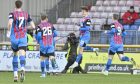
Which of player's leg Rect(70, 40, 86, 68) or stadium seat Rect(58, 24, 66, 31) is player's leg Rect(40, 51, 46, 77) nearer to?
player's leg Rect(70, 40, 86, 68)

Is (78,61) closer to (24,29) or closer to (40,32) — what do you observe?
(40,32)

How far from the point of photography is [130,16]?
2930cm

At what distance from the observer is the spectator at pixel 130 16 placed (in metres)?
29.3

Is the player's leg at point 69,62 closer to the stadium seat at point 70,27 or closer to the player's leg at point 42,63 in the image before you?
the player's leg at point 42,63

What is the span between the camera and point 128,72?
24.9m

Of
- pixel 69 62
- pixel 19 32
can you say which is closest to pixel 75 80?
pixel 19 32

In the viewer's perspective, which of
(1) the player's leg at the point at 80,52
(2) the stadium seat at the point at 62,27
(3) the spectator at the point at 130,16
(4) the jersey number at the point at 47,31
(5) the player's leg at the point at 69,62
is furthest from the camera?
(2) the stadium seat at the point at 62,27

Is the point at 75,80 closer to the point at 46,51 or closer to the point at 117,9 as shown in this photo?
the point at 46,51

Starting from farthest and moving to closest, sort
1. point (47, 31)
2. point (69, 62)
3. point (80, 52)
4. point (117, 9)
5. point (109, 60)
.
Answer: point (117, 9) < point (69, 62) < point (80, 52) < point (109, 60) < point (47, 31)

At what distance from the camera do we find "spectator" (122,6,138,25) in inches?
1154

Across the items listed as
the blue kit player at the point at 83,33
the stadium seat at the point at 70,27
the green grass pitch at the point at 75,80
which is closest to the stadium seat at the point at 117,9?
the stadium seat at the point at 70,27

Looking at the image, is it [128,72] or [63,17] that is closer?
[128,72]

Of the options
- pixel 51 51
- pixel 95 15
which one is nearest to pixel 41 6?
pixel 95 15

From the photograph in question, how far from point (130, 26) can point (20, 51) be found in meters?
12.6
